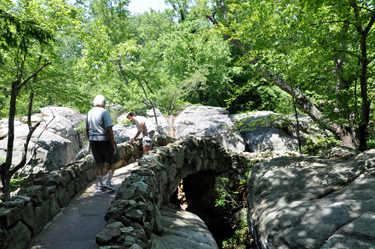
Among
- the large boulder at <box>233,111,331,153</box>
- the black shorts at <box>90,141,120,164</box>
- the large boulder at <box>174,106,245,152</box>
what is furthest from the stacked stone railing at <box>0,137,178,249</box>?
the large boulder at <box>174,106,245,152</box>

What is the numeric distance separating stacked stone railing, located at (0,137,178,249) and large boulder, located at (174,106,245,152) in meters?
9.70

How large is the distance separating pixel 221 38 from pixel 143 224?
1881cm

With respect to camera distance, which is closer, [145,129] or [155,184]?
[155,184]

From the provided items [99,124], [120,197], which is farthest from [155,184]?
[99,124]

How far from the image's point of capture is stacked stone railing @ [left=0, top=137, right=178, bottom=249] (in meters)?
2.31

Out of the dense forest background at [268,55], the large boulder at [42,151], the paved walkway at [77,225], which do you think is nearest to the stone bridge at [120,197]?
the paved walkway at [77,225]

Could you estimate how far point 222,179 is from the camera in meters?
10.1

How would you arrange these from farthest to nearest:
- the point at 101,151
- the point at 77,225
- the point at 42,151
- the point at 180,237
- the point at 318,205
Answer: the point at 42,151 → the point at 101,151 → the point at 318,205 → the point at 180,237 → the point at 77,225

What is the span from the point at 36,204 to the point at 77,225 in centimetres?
56

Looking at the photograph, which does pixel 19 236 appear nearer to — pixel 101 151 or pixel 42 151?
pixel 101 151

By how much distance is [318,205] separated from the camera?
385 cm

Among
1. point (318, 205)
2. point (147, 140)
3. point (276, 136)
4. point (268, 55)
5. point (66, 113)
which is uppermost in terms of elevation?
point (268, 55)

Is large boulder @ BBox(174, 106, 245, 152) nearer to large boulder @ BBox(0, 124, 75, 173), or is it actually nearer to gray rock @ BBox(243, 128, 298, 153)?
gray rock @ BBox(243, 128, 298, 153)

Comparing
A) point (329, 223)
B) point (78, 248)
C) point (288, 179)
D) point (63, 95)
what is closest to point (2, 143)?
point (63, 95)
